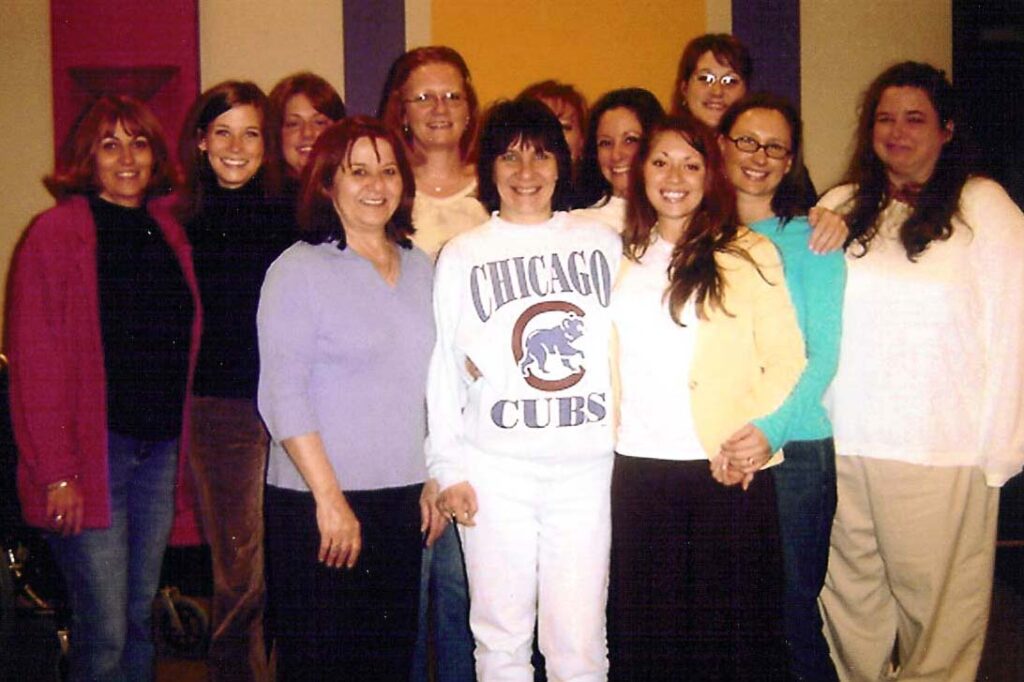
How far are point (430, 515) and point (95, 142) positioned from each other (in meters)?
1.44

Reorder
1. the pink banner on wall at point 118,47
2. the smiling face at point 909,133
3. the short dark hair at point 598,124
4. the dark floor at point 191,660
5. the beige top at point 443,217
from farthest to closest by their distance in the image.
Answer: the pink banner on wall at point 118,47 < the dark floor at point 191,660 < the short dark hair at point 598,124 < the beige top at point 443,217 < the smiling face at point 909,133

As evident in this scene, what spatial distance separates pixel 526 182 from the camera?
236 cm

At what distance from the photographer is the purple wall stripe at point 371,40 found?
442 centimetres

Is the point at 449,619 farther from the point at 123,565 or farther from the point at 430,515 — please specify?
the point at 123,565

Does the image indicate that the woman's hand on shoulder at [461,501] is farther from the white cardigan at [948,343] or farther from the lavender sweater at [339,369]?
the white cardigan at [948,343]

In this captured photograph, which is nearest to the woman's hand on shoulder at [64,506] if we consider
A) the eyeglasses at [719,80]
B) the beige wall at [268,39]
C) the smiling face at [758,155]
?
the smiling face at [758,155]

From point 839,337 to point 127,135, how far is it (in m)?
2.12

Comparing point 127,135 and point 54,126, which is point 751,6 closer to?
point 127,135

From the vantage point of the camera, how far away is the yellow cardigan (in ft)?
7.32

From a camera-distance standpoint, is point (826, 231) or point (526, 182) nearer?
point (526, 182)

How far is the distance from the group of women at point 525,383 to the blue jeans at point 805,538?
0.01 meters

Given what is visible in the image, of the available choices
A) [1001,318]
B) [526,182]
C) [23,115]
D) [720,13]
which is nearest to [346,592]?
[526,182]

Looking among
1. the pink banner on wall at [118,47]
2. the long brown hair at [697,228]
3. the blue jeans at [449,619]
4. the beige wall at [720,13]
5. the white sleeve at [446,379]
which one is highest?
the beige wall at [720,13]

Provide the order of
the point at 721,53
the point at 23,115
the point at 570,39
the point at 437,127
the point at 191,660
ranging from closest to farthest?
the point at 437,127
the point at 721,53
the point at 191,660
the point at 23,115
the point at 570,39
